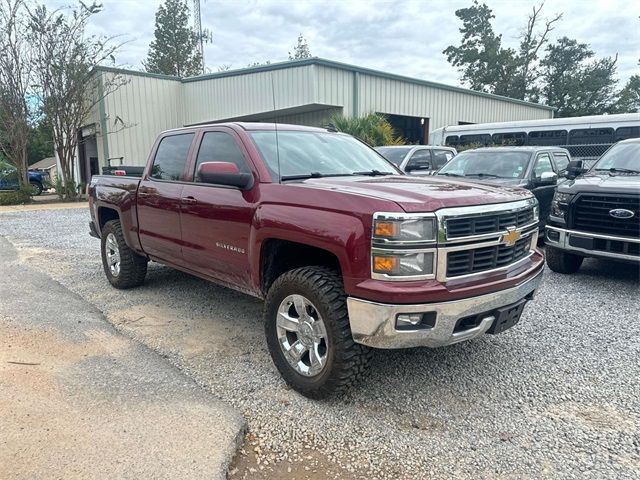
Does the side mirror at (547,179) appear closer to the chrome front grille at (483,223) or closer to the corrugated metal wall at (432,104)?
the chrome front grille at (483,223)

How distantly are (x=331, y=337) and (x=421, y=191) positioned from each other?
1130mm

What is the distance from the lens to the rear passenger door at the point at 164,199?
15.2 feet

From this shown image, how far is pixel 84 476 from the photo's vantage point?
244 cm

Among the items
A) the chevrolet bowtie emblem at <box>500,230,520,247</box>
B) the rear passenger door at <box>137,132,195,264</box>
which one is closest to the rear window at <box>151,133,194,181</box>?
the rear passenger door at <box>137,132,195,264</box>

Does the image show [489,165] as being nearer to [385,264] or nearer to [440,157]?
[440,157]

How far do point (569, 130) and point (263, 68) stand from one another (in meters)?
Result: 11.0

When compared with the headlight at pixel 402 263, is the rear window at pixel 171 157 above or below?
above

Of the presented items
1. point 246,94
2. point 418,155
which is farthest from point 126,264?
point 246,94

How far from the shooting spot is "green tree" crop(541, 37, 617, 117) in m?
44.6

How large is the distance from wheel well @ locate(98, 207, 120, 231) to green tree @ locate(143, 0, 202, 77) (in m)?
46.8

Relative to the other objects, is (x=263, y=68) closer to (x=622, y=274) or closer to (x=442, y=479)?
(x=622, y=274)

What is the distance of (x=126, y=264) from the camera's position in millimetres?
5742

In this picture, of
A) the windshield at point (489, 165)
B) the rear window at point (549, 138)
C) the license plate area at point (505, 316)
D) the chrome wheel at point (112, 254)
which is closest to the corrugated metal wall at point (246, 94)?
the windshield at point (489, 165)

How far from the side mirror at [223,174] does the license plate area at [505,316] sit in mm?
2066
